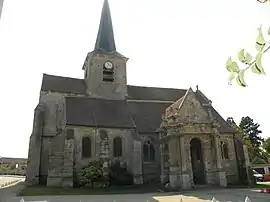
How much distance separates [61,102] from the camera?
3127 cm

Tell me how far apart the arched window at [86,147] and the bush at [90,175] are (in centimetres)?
161

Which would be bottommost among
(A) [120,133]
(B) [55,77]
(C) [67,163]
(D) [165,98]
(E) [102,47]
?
(C) [67,163]

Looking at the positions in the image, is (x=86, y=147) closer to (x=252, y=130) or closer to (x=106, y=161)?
(x=106, y=161)

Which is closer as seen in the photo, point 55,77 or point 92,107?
point 92,107

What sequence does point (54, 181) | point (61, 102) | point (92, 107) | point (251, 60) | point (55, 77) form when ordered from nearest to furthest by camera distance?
1. point (251, 60)
2. point (54, 181)
3. point (92, 107)
4. point (61, 102)
5. point (55, 77)

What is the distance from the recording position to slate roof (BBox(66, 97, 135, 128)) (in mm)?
27077

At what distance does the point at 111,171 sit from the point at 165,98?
1421 centimetres

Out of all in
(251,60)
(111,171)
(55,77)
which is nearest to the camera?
(251,60)

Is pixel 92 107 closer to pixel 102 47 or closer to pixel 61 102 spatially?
pixel 61 102

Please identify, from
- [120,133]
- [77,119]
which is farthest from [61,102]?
[120,133]

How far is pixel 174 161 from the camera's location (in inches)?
917

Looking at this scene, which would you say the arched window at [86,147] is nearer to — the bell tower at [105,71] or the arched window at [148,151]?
the arched window at [148,151]

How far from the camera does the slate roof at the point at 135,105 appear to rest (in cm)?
2811

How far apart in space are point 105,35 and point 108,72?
6366mm
